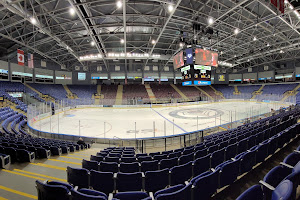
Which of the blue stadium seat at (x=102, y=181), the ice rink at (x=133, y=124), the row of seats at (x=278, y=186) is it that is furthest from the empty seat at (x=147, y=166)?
the ice rink at (x=133, y=124)

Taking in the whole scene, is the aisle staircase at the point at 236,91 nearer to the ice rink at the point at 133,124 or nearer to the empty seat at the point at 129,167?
the ice rink at the point at 133,124

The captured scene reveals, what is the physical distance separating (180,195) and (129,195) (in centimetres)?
78

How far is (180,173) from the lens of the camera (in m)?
3.37

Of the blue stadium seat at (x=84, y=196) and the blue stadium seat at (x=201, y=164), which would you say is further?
the blue stadium seat at (x=201, y=164)

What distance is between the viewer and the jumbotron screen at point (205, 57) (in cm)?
1642

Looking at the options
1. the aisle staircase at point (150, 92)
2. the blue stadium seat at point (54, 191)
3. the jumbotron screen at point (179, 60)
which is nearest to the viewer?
the blue stadium seat at point (54, 191)

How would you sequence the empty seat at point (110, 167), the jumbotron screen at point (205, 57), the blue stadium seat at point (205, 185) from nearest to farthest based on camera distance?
1. the blue stadium seat at point (205, 185)
2. the empty seat at point (110, 167)
3. the jumbotron screen at point (205, 57)

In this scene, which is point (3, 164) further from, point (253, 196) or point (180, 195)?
point (253, 196)

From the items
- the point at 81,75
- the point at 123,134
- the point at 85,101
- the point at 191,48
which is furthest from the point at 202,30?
the point at 81,75

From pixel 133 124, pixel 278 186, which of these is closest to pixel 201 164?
pixel 278 186

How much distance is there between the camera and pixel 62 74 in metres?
36.9

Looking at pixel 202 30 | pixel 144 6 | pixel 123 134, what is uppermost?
pixel 144 6

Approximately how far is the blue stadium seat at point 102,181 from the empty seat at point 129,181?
17 cm

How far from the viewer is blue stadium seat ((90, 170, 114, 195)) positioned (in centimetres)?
314
